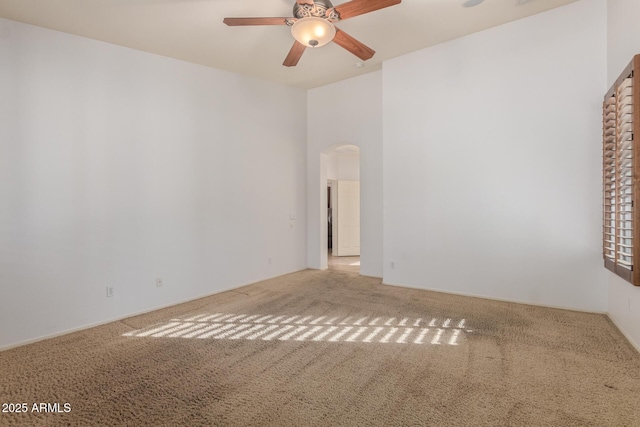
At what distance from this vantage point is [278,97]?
5.64m

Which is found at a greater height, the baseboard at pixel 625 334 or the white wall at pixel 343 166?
the white wall at pixel 343 166

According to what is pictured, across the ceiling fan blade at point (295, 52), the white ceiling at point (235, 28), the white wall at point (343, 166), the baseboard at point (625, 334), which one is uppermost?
the white ceiling at point (235, 28)

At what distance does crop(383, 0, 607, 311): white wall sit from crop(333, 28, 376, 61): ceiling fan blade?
1.67 m

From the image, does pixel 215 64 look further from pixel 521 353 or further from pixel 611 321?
pixel 611 321

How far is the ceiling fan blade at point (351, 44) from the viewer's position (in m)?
2.93

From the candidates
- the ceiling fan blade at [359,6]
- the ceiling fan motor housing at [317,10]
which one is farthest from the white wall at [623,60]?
the ceiling fan motor housing at [317,10]

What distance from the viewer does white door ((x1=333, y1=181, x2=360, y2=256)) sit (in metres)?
7.63

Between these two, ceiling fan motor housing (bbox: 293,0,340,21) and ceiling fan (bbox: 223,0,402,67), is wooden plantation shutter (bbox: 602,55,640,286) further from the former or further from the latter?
ceiling fan motor housing (bbox: 293,0,340,21)

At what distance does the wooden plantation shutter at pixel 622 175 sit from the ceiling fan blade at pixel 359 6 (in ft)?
6.43

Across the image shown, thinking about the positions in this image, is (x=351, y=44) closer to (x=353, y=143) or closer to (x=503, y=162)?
(x=503, y=162)

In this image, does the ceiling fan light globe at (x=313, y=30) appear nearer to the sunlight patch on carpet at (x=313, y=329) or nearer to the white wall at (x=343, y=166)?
the sunlight patch on carpet at (x=313, y=329)

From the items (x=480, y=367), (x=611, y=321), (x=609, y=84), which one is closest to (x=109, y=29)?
(x=480, y=367)

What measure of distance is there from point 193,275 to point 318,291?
180 cm

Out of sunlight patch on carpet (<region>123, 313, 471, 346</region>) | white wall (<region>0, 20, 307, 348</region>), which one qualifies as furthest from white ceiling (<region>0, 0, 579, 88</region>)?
sunlight patch on carpet (<region>123, 313, 471, 346</region>)
